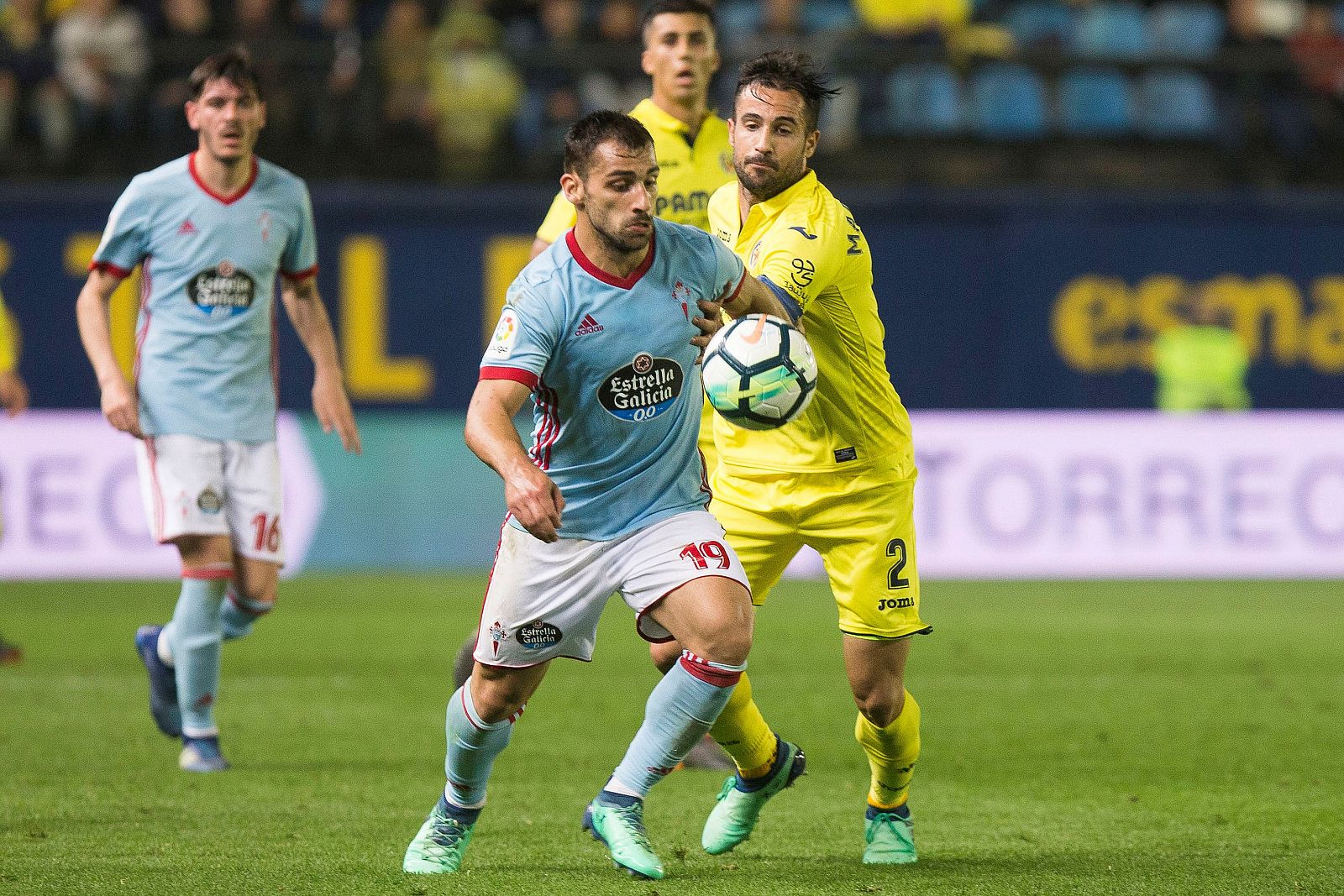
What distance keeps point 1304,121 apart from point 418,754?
12.2m

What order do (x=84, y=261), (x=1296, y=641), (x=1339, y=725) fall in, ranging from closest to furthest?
1. (x=1339, y=725)
2. (x=1296, y=641)
3. (x=84, y=261)

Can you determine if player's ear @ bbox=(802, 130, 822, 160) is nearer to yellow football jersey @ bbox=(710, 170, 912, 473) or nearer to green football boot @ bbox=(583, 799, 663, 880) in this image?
yellow football jersey @ bbox=(710, 170, 912, 473)

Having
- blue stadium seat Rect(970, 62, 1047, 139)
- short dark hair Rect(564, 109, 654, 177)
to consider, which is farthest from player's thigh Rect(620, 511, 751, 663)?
blue stadium seat Rect(970, 62, 1047, 139)

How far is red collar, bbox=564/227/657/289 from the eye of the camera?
16.7 feet

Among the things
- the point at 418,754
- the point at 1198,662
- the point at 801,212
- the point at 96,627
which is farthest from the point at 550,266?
the point at 96,627

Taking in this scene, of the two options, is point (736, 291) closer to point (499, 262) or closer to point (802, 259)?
point (802, 259)

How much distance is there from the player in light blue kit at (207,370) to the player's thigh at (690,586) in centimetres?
241

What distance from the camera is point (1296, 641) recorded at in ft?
37.2

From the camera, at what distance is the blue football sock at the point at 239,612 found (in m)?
7.54

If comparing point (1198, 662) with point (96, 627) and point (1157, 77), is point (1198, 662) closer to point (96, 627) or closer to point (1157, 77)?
point (96, 627)

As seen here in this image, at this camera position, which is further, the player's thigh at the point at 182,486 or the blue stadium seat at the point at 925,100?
the blue stadium seat at the point at 925,100

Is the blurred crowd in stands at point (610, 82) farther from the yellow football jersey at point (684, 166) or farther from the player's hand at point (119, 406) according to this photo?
the player's hand at point (119, 406)

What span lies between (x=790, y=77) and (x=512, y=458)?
5.24 ft

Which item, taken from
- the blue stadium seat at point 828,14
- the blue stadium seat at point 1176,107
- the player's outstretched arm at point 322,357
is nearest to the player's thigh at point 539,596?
the player's outstretched arm at point 322,357
